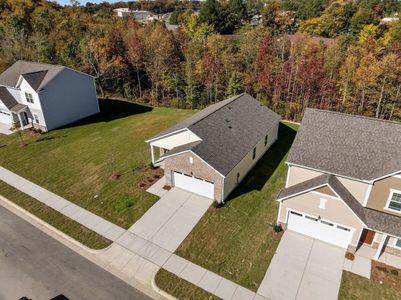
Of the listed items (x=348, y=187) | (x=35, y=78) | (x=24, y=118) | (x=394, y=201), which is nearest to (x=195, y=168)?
(x=348, y=187)

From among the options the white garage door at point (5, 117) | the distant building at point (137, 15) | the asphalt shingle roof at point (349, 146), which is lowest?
the white garage door at point (5, 117)

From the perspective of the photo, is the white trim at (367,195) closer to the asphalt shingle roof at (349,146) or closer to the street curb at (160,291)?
the asphalt shingle roof at (349,146)

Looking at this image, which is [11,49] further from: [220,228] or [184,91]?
[220,228]

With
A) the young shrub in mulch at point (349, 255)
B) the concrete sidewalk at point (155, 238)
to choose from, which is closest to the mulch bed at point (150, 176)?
the concrete sidewalk at point (155, 238)

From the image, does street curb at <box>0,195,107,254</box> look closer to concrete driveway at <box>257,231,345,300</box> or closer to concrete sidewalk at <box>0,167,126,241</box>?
concrete sidewalk at <box>0,167,126,241</box>

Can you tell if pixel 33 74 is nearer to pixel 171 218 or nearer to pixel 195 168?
pixel 195 168

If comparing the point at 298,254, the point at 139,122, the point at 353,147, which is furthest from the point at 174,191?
the point at 139,122
